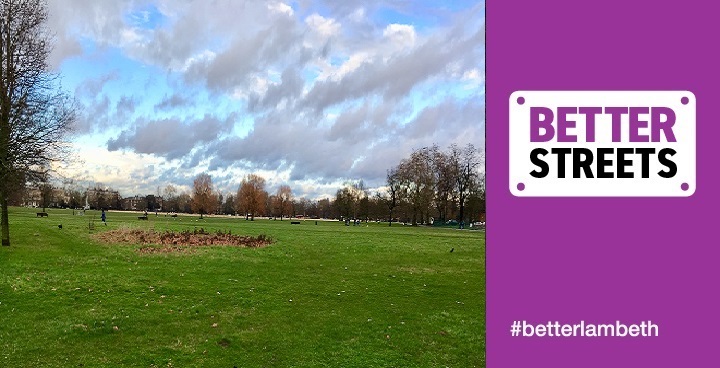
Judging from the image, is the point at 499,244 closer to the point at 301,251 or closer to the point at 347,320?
the point at 347,320

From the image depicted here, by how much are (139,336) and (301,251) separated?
14.5 m

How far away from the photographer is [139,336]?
10367mm

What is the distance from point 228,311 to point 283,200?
353 ft

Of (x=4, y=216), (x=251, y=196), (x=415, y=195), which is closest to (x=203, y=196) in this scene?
(x=251, y=196)

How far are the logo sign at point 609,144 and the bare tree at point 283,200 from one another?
116389mm

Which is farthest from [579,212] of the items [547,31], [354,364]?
[354,364]

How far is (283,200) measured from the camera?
11881cm

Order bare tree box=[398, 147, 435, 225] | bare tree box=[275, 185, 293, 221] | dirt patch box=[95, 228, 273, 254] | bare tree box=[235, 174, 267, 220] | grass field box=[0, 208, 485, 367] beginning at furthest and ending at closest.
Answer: bare tree box=[275, 185, 293, 221] < bare tree box=[235, 174, 267, 220] < bare tree box=[398, 147, 435, 225] < dirt patch box=[95, 228, 273, 254] < grass field box=[0, 208, 485, 367]

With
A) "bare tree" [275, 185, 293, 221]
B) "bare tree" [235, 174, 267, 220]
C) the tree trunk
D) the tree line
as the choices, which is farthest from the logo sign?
"bare tree" [275, 185, 293, 221]

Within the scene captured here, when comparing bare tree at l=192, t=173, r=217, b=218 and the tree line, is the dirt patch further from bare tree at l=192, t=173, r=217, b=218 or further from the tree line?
bare tree at l=192, t=173, r=217, b=218

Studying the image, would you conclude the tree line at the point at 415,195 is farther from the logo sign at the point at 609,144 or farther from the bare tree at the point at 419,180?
the logo sign at the point at 609,144

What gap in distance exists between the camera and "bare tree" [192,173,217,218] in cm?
9838

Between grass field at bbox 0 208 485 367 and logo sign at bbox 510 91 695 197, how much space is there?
8.21 metres

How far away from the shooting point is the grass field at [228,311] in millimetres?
9531
